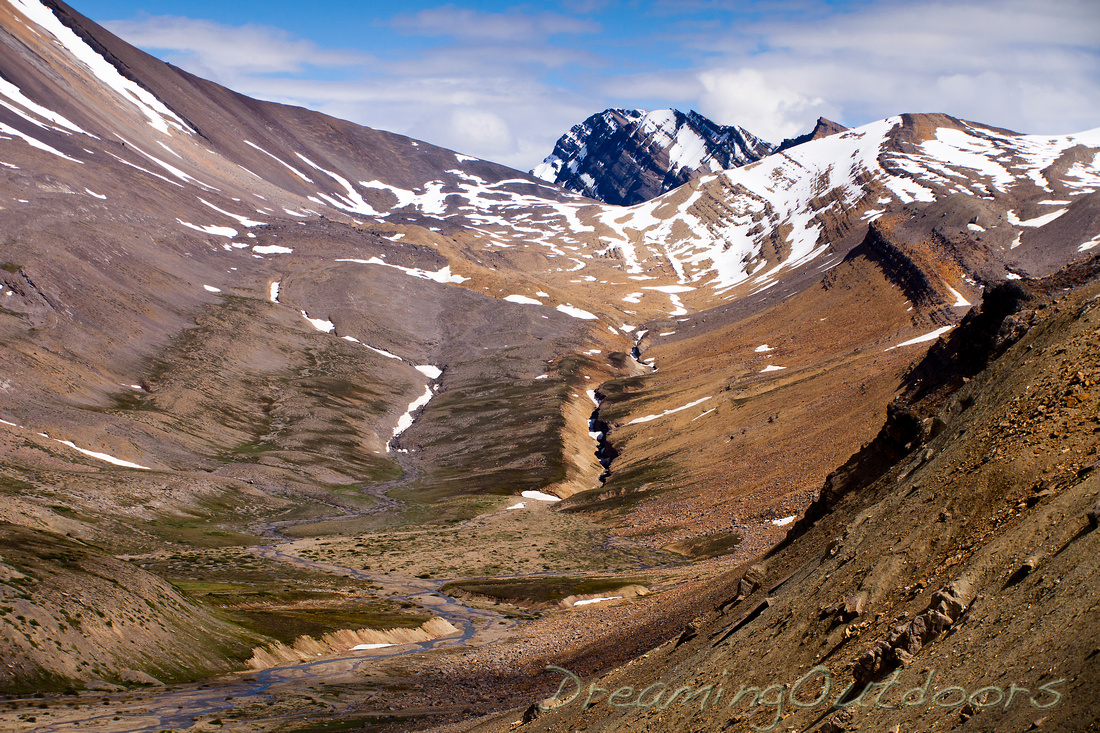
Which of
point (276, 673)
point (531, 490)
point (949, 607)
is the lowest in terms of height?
point (276, 673)

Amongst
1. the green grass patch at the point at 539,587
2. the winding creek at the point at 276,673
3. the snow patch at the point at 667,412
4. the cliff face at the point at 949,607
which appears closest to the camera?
the cliff face at the point at 949,607

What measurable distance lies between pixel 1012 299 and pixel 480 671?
1385 inches

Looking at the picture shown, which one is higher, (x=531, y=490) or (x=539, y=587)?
(x=531, y=490)

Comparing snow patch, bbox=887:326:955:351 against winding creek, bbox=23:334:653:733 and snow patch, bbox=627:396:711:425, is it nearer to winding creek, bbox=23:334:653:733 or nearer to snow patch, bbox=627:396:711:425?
snow patch, bbox=627:396:711:425

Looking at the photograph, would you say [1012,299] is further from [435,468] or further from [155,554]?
[435,468]

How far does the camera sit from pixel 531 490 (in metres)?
117

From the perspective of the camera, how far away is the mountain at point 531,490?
58.4 ft

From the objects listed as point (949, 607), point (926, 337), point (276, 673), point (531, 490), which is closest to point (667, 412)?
point (531, 490)

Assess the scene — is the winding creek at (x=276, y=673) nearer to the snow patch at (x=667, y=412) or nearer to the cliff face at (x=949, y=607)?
the cliff face at (x=949, y=607)

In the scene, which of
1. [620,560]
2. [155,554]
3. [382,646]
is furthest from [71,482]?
[620,560]

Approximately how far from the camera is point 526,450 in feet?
430

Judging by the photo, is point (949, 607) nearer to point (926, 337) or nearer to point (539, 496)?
point (539, 496)

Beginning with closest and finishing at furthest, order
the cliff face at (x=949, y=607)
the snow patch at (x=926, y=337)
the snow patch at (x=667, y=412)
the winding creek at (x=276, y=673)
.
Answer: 1. the cliff face at (x=949, y=607)
2. the winding creek at (x=276, y=673)
3. the snow patch at (x=926, y=337)
4. the snow patch at (x=667, y=412)

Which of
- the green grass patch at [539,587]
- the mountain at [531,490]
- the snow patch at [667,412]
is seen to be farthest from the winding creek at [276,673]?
the snow patch at [667,412]
